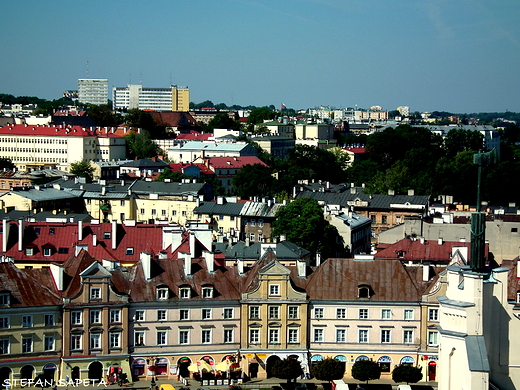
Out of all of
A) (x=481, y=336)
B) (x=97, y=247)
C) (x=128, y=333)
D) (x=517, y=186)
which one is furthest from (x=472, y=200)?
(x=481, y=336)

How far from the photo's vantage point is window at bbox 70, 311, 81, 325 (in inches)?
1982

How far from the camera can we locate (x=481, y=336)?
2089 cm

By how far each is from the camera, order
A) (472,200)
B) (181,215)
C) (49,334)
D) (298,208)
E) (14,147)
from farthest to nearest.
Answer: (14,147) < (472,200) < (181,215) < (298,208) < (49,334)

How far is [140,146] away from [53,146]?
1718cm

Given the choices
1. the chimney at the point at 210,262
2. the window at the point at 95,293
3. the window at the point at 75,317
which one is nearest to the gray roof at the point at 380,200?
the chimney at the point at 210,262

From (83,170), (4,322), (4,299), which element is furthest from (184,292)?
(83,170)

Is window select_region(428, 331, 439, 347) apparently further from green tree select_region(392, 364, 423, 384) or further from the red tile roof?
the red tile roof

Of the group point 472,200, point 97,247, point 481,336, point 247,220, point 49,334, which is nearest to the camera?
point 481,336

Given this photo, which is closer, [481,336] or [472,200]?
[481,336]

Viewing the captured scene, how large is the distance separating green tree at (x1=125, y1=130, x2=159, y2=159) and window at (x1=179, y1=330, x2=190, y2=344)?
390ft

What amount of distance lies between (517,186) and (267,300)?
3204 inches

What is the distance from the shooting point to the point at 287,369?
162 ft

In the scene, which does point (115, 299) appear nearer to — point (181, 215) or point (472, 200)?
point (181, 215)

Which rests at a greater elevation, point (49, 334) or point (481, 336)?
point (481, 336)
